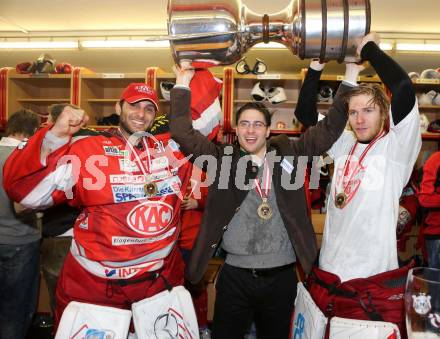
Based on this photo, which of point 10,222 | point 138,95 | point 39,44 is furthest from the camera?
point 39,44

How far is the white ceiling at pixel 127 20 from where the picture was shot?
14.6 feet

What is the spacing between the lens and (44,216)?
99.5 inches

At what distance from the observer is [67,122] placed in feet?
5.18

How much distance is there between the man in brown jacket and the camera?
1870 millimetres

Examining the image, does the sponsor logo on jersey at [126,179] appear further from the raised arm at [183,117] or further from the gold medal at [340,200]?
the gold medal at [340,200]

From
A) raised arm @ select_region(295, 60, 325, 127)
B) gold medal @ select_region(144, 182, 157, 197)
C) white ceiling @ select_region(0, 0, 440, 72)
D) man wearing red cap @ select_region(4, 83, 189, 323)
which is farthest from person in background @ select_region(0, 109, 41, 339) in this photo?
white ceiling @ select_region(0, 0, 440, 72)

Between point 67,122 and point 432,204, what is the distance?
8.59 ft

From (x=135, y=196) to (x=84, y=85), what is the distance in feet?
13.0

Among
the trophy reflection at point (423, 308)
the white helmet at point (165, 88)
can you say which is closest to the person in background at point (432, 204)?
the trophy reflection at point (423, 308)

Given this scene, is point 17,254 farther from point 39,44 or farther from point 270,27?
point 39,44

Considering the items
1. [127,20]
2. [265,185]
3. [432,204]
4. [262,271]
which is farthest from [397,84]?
[127,20]

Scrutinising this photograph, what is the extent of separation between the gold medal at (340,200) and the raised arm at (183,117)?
2.04 feet

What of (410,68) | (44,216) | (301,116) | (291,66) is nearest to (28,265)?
(44,216)

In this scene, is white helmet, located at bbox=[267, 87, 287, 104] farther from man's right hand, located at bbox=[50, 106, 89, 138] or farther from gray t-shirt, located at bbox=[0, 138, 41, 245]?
man's right hand, located at bbox=[50, 106, 89, 138]
